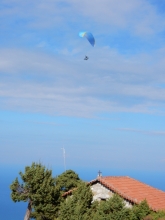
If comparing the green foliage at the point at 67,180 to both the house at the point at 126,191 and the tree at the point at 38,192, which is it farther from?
the tree at the point at 38,192

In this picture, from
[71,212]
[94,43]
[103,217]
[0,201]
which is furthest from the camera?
[0,201]

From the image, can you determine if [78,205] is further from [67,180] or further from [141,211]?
[67,180]

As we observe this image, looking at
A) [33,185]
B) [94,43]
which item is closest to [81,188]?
[33,185]

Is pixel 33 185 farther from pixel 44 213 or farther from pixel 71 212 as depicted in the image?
pixel 71 212

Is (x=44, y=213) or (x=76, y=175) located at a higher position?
(x=76, y=175)

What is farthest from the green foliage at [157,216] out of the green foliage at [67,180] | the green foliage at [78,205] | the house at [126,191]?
the green foliage at [67,180]

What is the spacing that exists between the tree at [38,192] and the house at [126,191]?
72.0 inches

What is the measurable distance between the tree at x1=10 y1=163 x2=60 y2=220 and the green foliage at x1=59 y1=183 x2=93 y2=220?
2.54 metres

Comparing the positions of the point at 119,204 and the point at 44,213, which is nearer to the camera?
the point at 119,204

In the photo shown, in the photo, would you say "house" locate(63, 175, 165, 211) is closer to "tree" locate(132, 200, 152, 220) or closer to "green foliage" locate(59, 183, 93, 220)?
"green foliage" locate(59, 183, 93, 220)

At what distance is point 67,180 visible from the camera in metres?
31.1

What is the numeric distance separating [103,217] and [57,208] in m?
6.10

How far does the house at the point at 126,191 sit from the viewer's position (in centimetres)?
2431

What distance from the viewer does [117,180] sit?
89.8ft
